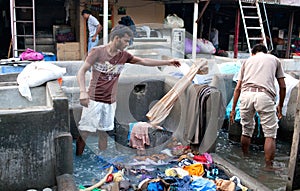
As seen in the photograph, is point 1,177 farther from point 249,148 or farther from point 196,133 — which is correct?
point 249,148

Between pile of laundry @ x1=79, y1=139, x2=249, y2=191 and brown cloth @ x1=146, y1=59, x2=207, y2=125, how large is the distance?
53 cm

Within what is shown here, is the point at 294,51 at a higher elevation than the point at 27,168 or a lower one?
higher

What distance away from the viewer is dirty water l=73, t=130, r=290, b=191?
4.48 metres

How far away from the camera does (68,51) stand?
1099 cm

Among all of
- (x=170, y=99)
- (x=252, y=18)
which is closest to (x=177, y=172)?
(x=170, y=99)

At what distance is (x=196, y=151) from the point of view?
202 inches

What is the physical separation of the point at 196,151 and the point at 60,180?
235 cm

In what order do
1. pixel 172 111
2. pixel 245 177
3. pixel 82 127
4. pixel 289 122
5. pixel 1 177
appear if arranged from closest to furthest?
1. pixel 1 177
2. pixel 245 177
3. pixel 82 127
4. pixel 172 111
5. pixel 289 122

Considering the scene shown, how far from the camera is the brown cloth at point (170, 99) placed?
5270 mm

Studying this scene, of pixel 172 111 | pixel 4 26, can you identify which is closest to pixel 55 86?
pixel 172 111

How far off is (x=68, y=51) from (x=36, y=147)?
8.01 m

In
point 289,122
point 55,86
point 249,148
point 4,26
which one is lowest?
point 249,148

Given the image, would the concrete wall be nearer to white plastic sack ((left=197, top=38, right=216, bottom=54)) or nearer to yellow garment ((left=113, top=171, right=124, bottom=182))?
white plastic sack ((left=197, top=38, right=216, bottom=54))

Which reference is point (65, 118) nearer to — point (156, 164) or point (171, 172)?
point (171, 172)
